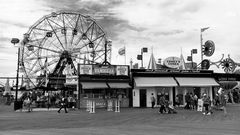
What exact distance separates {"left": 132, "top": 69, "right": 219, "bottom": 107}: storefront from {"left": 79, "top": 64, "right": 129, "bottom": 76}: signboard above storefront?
1.30 m

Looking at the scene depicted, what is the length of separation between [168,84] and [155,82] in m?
1.58

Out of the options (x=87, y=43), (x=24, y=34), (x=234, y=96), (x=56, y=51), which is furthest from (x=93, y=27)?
(x=234, y=96)

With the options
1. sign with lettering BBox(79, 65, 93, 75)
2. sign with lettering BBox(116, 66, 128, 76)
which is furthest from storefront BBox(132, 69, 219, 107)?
sign with lettering BBox(79, 65, 93, 75)

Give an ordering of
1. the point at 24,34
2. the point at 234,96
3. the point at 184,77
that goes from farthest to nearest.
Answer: the point at 24,34 → the point at 234,96 → the point at 184,77

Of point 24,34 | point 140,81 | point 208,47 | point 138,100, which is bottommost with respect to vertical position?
point 138,100

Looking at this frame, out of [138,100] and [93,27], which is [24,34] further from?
[138,100]

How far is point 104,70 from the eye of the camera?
3381 cm

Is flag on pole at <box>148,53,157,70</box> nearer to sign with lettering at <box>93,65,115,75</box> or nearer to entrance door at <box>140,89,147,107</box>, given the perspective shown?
entrance door at <box>140,89,147,107</box>

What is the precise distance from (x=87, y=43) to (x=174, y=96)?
25252 millimetres

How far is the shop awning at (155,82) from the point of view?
3338 centimetres

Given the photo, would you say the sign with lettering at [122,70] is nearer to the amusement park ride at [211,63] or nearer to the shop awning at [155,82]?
the shop awning at [155,82]

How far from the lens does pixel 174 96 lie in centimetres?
3475

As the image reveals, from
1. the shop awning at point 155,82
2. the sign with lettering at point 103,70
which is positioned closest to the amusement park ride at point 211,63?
the shop awning at point 155,82

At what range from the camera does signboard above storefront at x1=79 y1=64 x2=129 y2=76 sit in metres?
33.1
